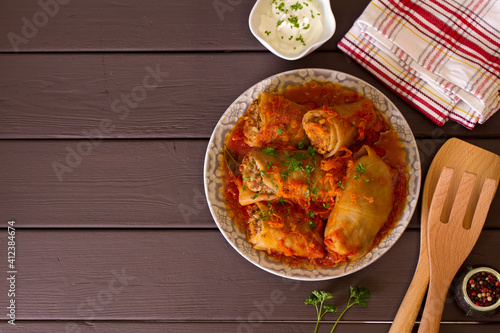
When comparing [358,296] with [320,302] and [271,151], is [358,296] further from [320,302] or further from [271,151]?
[271,151]

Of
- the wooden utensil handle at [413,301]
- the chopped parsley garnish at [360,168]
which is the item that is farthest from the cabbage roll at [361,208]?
Result: the wooden utensil handle at [413,301]

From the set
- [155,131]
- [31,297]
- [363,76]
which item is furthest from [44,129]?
[363,76]

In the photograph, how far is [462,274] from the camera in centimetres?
197

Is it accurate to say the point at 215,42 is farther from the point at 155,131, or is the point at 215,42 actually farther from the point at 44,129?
the point at 44,129

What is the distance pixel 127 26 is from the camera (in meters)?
2.18

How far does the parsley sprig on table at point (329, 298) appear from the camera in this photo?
201 centimetres

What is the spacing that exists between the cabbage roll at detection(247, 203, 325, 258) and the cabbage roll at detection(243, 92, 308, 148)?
0.99 ft

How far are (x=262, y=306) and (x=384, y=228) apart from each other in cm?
70

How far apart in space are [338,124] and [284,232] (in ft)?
1.71

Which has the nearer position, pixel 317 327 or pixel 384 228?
pixel 384 228

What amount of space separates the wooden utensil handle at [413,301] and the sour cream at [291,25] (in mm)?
1171

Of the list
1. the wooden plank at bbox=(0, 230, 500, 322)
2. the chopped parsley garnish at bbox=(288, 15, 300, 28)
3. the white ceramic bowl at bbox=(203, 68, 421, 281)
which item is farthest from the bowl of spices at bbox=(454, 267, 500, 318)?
the chopped parsley garnish at bbox=(288, 15, 300, 28)

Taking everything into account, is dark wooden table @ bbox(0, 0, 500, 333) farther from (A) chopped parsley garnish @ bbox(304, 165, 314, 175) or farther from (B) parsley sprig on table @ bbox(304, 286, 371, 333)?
(A) chopped parsley garnish @ bbox(304, 165, 314, 175)

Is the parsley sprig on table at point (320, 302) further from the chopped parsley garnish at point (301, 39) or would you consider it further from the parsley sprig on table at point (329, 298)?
the chopped parsley garnish at point (301, 39)
